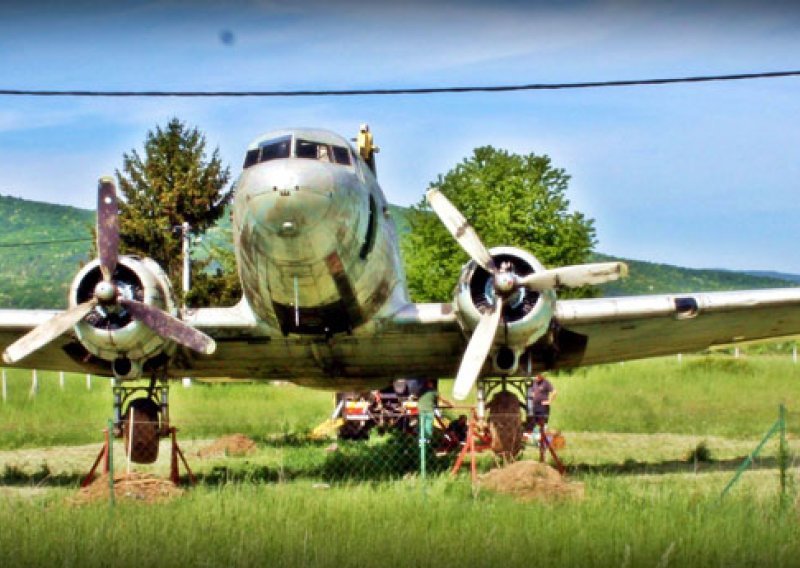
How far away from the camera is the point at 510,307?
14008mm

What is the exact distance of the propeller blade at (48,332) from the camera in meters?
13.8

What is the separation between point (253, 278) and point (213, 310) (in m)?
1.99

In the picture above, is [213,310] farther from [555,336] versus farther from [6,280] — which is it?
[6,280]

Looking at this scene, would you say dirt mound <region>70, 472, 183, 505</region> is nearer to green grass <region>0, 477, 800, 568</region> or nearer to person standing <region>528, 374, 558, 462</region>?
green grass <region>0, 477, 800, 568</region>

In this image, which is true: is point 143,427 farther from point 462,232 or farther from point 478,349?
point 462,232

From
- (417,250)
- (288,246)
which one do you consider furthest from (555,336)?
(417,250)

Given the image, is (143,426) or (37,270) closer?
(143,426)

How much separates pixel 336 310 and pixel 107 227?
3478 millimetres

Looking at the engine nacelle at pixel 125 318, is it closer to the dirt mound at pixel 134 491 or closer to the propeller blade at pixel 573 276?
the dirt mound at pixel 134 491

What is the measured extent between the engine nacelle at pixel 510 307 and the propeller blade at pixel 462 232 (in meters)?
0.29

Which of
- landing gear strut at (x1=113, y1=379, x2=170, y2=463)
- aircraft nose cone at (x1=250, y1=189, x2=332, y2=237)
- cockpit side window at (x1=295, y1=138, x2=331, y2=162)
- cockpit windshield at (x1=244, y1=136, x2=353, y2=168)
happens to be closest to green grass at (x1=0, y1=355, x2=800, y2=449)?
landing gear strut at (x1=113, y1=379, x2=170, y2=463)

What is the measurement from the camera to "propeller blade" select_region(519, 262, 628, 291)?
13.6 meters

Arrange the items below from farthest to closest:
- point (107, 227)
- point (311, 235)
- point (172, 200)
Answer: point (172, 200)
point (107, 227)
point (311, 235)

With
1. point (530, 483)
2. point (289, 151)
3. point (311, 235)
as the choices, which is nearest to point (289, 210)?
point (311, 235)
